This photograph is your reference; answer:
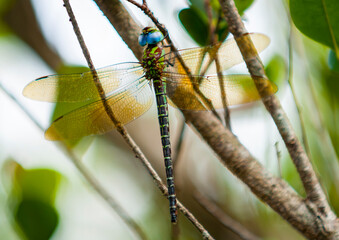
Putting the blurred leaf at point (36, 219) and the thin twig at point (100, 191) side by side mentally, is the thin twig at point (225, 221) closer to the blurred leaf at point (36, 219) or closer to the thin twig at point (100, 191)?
the thin twig at point (100, 191)

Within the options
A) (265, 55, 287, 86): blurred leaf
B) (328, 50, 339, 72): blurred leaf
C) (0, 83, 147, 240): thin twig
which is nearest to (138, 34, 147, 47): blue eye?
(0, 83, 147, 240): thin twig

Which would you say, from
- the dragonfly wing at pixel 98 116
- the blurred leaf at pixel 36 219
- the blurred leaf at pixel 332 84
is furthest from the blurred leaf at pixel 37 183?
the blurred leaf at pixel 332 84

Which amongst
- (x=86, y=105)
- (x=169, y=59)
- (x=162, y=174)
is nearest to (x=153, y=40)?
(x=169, y=59)

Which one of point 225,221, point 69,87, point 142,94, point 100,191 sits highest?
point 69,87

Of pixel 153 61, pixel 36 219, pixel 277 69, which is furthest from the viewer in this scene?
pixel 277 69

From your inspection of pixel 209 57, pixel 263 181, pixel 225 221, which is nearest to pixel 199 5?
pixel 209 57

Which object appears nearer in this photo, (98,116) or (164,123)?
(98,116)

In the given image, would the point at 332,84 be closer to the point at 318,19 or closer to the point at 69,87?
the point at 318,19
